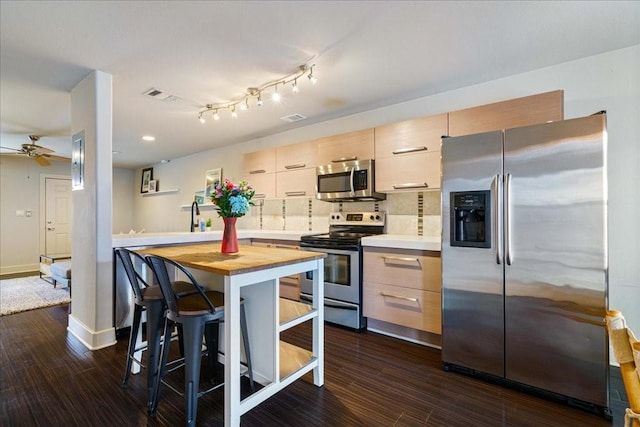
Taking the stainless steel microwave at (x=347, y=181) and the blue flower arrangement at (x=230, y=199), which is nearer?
the blue flower arrangement at (x=230, y=199)

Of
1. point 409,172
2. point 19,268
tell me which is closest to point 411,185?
point 409,172

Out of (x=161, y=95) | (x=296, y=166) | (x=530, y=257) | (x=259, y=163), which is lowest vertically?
(x=530, y=257)

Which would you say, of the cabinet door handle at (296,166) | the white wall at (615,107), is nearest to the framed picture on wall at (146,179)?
the cabinet door handle at (296,166)

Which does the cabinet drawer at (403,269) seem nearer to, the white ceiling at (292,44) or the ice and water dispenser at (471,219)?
the ice and water dispenser at (471,219)

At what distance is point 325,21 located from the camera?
189 cm

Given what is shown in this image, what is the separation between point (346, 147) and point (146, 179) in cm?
627

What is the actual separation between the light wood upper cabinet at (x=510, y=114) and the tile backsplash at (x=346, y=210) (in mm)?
750

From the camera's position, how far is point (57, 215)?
265 inches

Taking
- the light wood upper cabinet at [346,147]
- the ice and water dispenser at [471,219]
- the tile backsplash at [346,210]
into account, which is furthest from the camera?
the light wood upper cabinet at [346,147]

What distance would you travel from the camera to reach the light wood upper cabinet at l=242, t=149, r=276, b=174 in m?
4.23

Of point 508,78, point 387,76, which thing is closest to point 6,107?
point 387,76

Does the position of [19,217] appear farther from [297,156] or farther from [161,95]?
[297,156]

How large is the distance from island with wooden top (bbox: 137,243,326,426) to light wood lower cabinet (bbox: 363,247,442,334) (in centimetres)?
99

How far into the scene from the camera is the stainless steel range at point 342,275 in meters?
2.98
